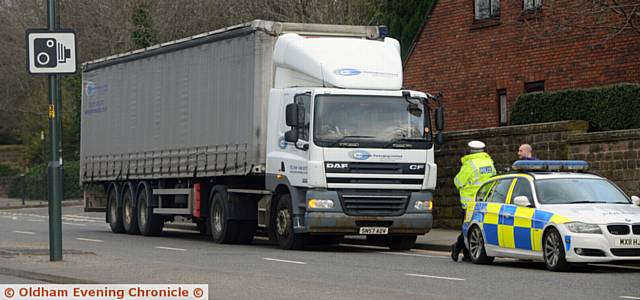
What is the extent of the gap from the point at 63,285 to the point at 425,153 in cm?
950

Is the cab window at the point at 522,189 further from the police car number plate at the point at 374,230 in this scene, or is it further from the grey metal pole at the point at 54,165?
the grey metal pole at the point at 54,165

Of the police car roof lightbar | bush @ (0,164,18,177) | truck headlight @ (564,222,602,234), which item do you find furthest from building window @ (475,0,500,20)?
bush @ (0,164,18,177)

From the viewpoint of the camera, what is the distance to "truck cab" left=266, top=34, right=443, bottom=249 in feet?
75.9

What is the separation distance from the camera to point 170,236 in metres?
31.1

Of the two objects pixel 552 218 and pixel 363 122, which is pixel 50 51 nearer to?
pixel 363 122

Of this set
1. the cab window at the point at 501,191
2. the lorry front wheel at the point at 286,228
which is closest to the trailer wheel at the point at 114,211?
the lorry front wheel at the point at 286,228

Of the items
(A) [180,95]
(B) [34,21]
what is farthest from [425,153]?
(B) [34,21]

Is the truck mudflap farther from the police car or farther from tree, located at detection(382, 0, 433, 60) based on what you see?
tree, located at detection(382, 0, 433, 60)

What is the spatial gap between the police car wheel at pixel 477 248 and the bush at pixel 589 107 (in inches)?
226

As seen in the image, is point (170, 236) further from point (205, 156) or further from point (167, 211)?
point (205, 156)

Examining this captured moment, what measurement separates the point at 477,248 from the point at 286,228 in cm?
476

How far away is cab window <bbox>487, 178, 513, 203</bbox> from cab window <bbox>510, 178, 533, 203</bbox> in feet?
0.59

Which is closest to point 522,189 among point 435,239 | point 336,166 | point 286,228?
point 336,166

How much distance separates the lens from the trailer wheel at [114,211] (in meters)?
31.8
